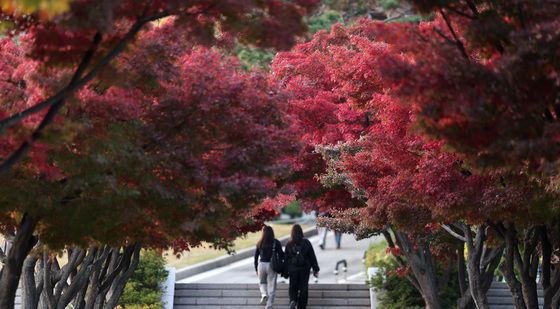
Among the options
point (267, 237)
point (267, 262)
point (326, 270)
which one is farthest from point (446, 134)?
point (326, 270)

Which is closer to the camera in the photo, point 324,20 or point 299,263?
point 299,263

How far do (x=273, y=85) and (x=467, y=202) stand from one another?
2561 mm

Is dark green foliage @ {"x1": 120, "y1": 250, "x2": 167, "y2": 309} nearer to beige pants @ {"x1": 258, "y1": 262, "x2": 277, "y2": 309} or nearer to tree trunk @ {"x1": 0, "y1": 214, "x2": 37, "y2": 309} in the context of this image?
beige pants @ {"x1": 258, "y1": 262, "x2": 277, "y2": 309}

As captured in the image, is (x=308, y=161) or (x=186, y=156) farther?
(x=308, y=161)

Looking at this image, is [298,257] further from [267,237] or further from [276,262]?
[267,237]

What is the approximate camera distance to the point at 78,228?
1105 centimetres

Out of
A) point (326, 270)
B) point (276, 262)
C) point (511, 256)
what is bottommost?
point (511, 256)

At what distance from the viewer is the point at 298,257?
20.3m

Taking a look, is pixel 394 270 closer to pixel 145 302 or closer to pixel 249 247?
pixel 145 302

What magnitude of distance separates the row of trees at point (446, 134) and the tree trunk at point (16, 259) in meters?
3.94

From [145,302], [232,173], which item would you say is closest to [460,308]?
[145,302]

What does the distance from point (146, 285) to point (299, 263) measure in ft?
13.4

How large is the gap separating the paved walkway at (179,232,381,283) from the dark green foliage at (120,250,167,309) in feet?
10.6

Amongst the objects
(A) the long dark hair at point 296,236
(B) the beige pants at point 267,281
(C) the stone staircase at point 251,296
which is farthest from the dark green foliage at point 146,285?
(A) the long dark hair at point 296,236
